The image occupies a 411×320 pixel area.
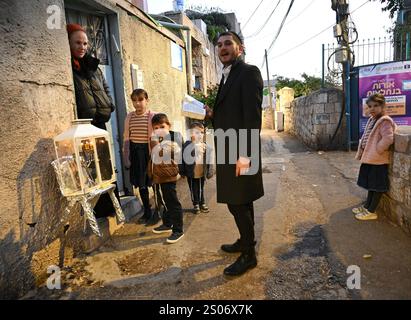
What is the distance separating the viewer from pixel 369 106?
11.4 feet

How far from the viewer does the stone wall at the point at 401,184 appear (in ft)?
10.1

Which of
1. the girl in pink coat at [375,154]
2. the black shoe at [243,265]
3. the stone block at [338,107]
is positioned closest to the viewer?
the black shoe at [243,265]

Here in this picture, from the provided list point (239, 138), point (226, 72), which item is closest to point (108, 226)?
point (239, 138)

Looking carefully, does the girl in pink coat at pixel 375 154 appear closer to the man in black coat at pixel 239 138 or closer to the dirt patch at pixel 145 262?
the man in black coat at pixel 239 138

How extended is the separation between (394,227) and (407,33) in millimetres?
6147

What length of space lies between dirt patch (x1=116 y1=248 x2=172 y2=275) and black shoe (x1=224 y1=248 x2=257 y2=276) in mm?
593

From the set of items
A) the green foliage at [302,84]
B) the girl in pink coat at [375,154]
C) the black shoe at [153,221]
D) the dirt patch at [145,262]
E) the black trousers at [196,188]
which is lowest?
the dirt patch at [145,262]

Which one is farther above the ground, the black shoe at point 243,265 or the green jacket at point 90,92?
the green jacket at point 90,92

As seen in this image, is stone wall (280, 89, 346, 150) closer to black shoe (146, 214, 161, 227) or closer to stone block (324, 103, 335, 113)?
stone block (324, 103, 335, 113)

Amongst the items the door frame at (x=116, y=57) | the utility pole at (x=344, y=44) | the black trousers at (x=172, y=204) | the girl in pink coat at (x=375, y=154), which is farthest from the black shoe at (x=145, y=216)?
the utility pole at (x=344, y=44)

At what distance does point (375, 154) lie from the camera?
3465mm

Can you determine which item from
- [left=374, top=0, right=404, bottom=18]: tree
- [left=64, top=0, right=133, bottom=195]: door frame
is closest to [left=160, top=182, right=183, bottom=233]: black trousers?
[left=64, top=0, right=133, bottom=195]: door frame

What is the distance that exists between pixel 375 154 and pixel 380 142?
0.53 ft
